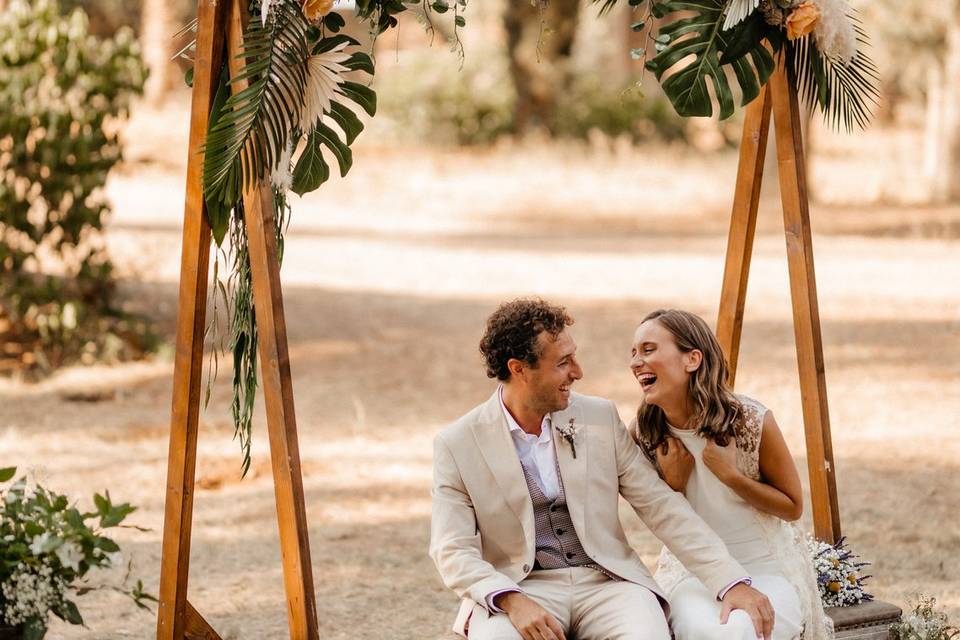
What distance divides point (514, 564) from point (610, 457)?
0.43 m

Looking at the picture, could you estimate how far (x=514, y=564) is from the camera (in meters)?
3.75

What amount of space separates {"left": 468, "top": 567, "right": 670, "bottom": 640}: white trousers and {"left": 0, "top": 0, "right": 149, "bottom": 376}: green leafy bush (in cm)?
704

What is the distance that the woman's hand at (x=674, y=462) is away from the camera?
399 cm

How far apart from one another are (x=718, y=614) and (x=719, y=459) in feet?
1.57

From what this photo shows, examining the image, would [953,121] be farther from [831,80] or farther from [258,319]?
[258,319]

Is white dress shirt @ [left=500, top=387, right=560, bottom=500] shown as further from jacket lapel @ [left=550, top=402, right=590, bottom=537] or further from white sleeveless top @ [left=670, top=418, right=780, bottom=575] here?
white sleeveless top @ [left=670, top=418, right=780, bottom=575]

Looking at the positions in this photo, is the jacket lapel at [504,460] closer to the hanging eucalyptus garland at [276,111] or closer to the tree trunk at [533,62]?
the hanging eucalyptus garland at [276,111]

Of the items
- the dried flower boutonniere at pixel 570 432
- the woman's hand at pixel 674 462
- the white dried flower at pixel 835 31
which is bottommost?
the woman's hand at pixel 674 462

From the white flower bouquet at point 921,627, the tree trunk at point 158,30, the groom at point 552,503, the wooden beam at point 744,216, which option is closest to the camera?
the groom at point 552,503

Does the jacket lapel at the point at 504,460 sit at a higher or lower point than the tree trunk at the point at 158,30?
lower

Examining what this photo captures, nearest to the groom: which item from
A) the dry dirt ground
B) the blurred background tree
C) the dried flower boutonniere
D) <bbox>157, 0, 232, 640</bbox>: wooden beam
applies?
the dried flower boutonniere

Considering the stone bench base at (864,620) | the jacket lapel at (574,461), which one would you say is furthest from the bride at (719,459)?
the jacket lapel at (574,461)

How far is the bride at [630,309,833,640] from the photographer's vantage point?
3.92 metres

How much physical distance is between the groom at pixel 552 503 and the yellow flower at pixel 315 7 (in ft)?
3.45
